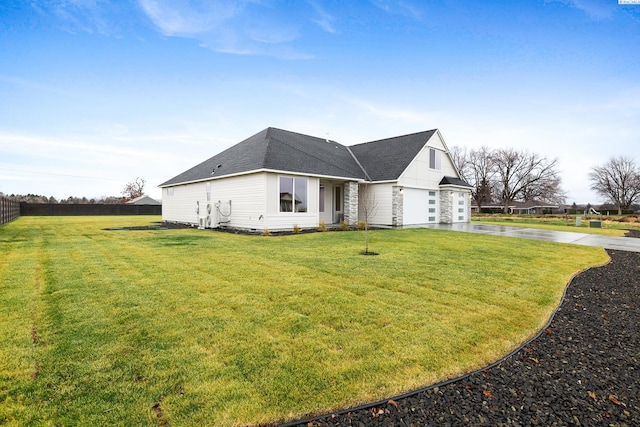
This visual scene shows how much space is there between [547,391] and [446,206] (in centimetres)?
1934

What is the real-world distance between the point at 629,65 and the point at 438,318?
60.5 feet

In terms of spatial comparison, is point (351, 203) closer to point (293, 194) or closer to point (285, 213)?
point (293, 194)

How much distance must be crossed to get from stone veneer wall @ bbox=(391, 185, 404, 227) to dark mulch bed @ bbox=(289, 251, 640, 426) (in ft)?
43.7

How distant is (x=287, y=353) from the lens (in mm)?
2873

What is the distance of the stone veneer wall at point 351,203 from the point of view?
55.4ft

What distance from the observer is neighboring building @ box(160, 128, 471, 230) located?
13.9 meters

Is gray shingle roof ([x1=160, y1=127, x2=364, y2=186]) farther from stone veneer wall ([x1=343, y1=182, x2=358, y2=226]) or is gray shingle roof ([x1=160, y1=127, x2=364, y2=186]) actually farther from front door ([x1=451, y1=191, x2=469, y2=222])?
front door ([x1=451, y1=191, x2=469, y2=222])

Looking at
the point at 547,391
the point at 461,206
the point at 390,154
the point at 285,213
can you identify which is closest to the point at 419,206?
the point at 390,154

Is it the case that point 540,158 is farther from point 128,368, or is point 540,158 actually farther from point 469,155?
point 128,368

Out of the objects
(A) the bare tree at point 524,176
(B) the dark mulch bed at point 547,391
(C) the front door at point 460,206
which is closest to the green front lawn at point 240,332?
(B) the dark mulch bed at point 547,391

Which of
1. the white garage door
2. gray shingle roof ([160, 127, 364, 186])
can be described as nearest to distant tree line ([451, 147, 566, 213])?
the white garage door

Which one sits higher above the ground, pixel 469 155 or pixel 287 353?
pixel 469 155

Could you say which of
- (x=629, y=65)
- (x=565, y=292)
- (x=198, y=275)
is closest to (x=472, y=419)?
(x=565, y=292)

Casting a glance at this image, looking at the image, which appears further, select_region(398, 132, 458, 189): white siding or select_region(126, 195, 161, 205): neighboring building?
select_region(126, 195, 161, 205): neighboring building
